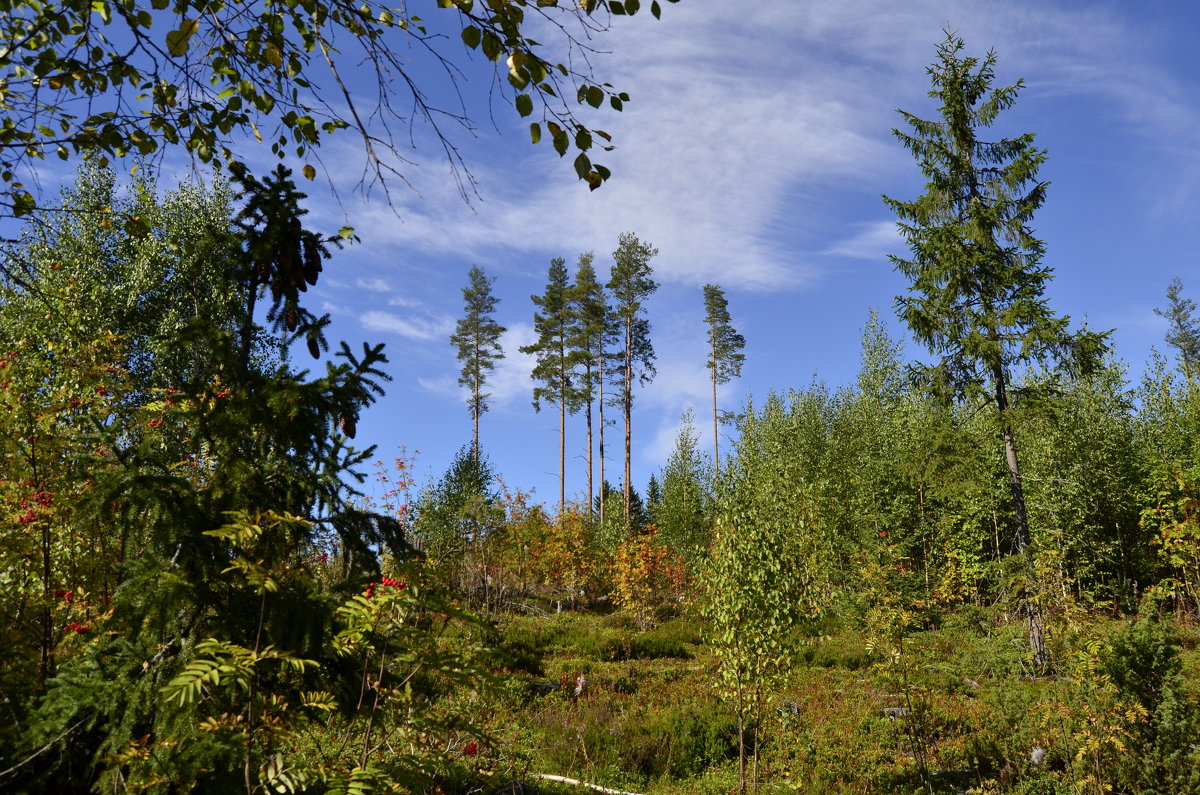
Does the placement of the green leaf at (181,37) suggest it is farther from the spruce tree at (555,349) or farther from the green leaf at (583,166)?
the spruce tree at (555,349)

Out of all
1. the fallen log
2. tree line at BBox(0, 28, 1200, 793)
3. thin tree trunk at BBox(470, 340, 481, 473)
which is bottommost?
the fallen log

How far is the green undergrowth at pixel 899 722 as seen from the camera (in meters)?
7.22

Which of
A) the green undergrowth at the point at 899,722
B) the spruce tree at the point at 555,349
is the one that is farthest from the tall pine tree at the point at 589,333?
the green undergrowth at the point at 899,722

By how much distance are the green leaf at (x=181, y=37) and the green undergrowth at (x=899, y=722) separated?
4.64 metres

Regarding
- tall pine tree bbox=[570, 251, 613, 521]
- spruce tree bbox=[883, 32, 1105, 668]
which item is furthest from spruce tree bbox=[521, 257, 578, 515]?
spruce tree bbox=[883, 32, 1105, 668]

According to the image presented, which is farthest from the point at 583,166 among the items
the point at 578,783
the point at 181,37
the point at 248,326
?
the point at 578,783

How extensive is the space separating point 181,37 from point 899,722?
37.1 ft

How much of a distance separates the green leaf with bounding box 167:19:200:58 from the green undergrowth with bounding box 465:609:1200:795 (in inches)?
183

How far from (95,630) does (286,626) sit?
186cm

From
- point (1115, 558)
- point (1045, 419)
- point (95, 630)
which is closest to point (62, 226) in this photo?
point (95, 630)

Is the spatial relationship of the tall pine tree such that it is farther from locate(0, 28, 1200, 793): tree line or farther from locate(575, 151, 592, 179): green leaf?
locate(575, 151, 592, 179): green leaf

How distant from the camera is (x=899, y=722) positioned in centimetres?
981

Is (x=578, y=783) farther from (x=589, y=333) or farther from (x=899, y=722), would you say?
(x=589, y=333)

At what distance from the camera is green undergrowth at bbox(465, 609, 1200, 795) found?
7219 millimetres
